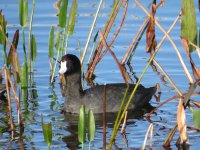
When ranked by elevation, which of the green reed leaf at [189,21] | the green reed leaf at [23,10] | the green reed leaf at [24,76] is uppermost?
the green reed leaf at [23,10]

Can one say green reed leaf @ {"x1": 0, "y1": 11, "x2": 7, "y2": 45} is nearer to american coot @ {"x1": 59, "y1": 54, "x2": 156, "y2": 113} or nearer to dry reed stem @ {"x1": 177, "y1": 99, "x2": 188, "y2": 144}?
american coot @ {"x1": 59, "y1": 54, "x2": 156, "y2": 113}

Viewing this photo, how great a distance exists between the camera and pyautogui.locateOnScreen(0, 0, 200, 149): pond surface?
29.4 ft

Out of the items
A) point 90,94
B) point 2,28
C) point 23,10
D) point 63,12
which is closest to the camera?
point 2,28

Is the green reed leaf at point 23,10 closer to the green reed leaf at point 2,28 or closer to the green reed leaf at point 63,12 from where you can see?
the green reed leaf at point 2,28

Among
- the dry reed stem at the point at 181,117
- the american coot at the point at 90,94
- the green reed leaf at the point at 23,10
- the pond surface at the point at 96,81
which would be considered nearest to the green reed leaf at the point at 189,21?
the dry reed stem at the point at 181,117

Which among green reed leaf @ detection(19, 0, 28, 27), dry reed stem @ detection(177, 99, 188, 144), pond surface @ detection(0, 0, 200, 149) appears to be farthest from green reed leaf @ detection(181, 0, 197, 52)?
green reed leaf @ detection(19, 0, 28, 27)

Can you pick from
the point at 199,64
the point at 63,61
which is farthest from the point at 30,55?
the point at 199,64

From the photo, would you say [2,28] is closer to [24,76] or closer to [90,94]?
[24,76]

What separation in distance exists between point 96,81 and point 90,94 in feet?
3.92

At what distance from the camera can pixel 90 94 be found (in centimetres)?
1066

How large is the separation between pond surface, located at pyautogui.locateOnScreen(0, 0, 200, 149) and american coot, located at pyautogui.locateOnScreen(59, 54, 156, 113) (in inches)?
8.2

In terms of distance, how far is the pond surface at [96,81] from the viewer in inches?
353

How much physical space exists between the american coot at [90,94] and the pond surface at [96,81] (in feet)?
0.69

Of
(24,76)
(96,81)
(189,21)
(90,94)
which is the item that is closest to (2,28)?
(24,76)
